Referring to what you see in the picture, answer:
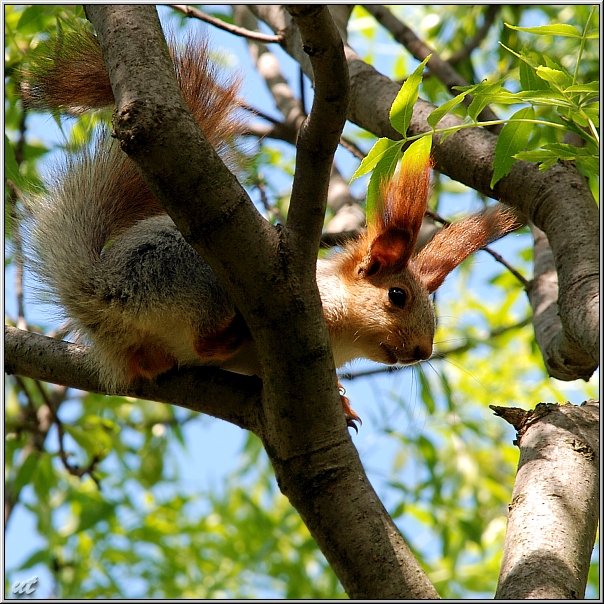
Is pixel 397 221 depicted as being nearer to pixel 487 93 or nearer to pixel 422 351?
pixel 422 351

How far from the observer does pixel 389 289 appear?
2564 millimetres

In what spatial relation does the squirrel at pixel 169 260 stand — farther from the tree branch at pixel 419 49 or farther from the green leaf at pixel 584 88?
the green leaf at pixel 584 88

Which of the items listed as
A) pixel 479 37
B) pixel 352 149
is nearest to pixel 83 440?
pixel 352 149

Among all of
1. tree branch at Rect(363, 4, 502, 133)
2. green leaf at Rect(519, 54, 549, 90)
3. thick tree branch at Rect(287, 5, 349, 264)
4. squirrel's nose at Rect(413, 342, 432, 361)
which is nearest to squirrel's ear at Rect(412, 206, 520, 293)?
squirrel's nose at Rect(413, 342, 432, 361)

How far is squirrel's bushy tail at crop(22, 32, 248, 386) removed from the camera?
7.26 ft

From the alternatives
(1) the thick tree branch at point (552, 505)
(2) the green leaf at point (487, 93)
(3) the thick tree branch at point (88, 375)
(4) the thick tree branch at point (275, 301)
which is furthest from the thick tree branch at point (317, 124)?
(1) the thick tree branch at point (552, 505)

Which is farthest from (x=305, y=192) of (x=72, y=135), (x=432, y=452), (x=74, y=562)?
(x=74, y=562)

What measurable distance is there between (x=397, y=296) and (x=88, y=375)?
103cm

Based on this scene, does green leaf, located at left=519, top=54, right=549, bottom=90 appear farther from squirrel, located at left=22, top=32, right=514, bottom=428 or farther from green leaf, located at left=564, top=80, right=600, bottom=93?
squirrel, located at left=22, top=32, right=514, bottom=428

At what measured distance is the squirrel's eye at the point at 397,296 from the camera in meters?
2.55

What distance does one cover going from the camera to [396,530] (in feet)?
5.56

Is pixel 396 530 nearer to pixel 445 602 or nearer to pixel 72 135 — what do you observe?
pixel 445 602

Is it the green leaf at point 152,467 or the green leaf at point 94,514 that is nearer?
the green leaf at point 94,514

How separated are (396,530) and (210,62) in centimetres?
156
